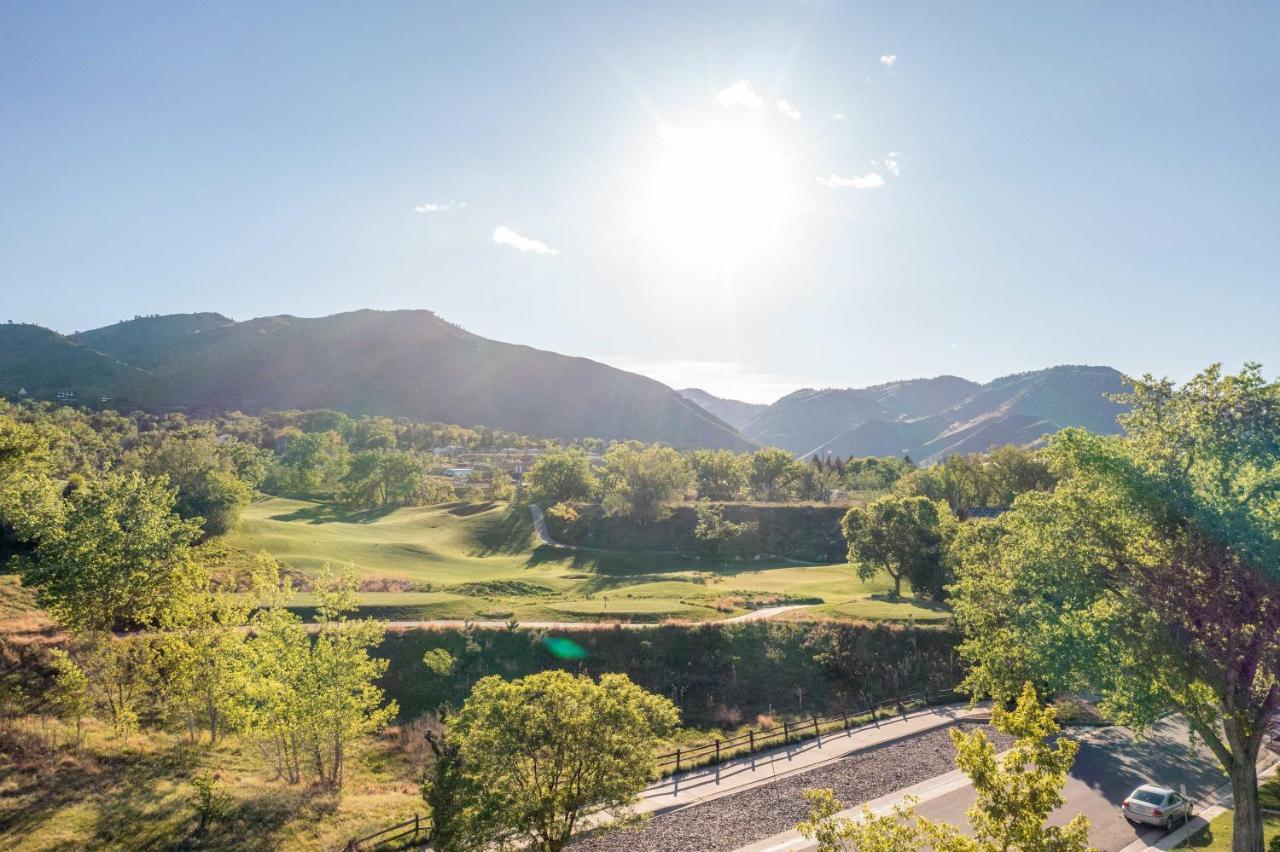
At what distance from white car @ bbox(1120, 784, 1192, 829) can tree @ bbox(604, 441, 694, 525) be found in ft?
223

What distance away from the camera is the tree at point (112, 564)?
2742 cm

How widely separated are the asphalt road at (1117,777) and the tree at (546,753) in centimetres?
1268

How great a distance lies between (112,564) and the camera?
28031mm

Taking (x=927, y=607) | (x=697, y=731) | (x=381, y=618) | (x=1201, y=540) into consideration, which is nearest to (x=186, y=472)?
(x=381, y=618)

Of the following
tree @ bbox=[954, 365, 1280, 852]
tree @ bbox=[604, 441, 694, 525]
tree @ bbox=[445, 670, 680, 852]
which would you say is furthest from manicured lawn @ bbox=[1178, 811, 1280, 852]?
tree @ bbox=[604, 441, 694, 525]

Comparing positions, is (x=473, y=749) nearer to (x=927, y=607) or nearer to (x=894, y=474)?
(x=927, y=607)

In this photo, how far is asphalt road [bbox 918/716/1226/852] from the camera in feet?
69.8

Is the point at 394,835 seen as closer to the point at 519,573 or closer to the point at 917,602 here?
the point at 519,573

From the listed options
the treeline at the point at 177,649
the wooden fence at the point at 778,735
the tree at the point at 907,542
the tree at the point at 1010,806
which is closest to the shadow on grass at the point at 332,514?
the treeline at the point at 177,649

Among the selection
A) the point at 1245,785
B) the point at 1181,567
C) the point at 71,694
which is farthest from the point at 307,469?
the point at 1245,785

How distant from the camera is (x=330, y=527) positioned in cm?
7688

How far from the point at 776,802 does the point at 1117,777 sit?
14.8 metres

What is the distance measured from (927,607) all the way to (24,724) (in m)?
55.6

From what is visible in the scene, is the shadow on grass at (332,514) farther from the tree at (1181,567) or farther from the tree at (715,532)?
the tree at (1181,567)
